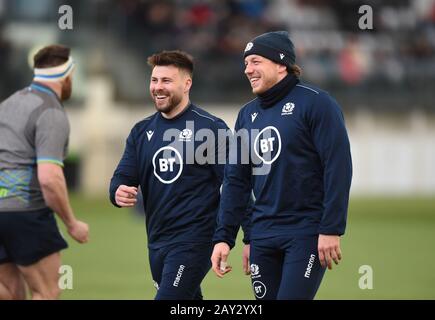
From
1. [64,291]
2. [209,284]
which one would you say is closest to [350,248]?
[209,284]

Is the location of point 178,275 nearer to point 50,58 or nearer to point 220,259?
point 220,259

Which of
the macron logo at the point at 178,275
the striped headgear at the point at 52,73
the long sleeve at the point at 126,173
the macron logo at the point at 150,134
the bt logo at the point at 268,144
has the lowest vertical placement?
the macron logo at the point at 178,275

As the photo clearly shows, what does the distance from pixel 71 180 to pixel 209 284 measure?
59.5 feet

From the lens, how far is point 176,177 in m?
8.54

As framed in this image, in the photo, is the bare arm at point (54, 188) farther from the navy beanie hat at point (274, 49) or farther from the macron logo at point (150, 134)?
the navy beanie hat at point (274, 49)

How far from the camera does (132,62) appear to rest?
112 ft

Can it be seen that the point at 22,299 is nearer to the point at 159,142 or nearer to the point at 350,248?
the point at 159,142

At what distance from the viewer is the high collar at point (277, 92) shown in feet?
26.0

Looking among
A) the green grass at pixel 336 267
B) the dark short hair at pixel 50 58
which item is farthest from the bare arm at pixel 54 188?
the green grass at pixel 336 267

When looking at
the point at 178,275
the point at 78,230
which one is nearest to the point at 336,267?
the point at 78,230

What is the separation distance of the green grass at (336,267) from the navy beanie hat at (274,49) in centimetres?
544

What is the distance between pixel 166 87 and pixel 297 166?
1462 millimetres

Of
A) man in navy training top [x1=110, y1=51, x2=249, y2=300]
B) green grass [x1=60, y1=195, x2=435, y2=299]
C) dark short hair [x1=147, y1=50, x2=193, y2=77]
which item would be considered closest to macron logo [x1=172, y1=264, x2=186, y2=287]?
man in navy training top [x1=110, y1=51, x2=249, y2=300]

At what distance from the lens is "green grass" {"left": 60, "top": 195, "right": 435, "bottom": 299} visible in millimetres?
13445
